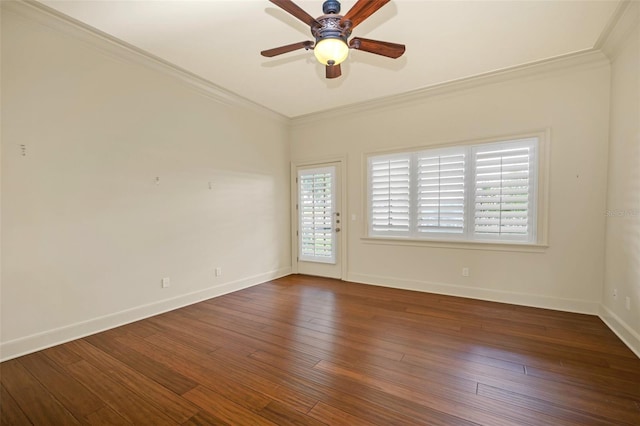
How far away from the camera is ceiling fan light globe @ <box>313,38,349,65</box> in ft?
6.91

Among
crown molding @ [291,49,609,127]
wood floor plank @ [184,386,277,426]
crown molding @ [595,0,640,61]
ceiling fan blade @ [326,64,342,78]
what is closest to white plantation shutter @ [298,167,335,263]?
crown molding @ [291,49,609,127]

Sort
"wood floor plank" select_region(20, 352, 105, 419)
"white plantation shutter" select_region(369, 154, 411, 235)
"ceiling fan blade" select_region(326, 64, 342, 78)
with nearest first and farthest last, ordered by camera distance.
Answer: "wood floor plank" select_region(20, 352, 105, 419), "ceiling fan blade" select_region(326, 64, 342, 78), "white plantation shutter" select_region(369, 154, 411, 235)

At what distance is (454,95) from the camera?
4000 mm

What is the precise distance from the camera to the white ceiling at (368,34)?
95.1 inches

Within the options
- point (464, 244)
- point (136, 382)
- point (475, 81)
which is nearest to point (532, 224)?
point (464, 244)

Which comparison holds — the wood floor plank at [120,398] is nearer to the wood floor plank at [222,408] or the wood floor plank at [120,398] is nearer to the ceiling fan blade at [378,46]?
the wood floor plank at [222,408]

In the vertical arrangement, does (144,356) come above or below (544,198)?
below

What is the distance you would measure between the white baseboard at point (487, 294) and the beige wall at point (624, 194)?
256 mm

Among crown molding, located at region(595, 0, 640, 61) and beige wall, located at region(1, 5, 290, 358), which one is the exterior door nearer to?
beige wall, located at region(1, 5, 290, 358)

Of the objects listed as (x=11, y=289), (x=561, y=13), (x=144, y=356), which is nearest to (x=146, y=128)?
(x=11, y=289)

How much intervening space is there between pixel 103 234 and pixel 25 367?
124cm

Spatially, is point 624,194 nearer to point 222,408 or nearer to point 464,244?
point 464,244

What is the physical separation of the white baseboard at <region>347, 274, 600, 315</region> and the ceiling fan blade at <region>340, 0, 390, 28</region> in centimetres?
357

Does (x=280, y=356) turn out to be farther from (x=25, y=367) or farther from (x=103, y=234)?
(x=103, y=234)
